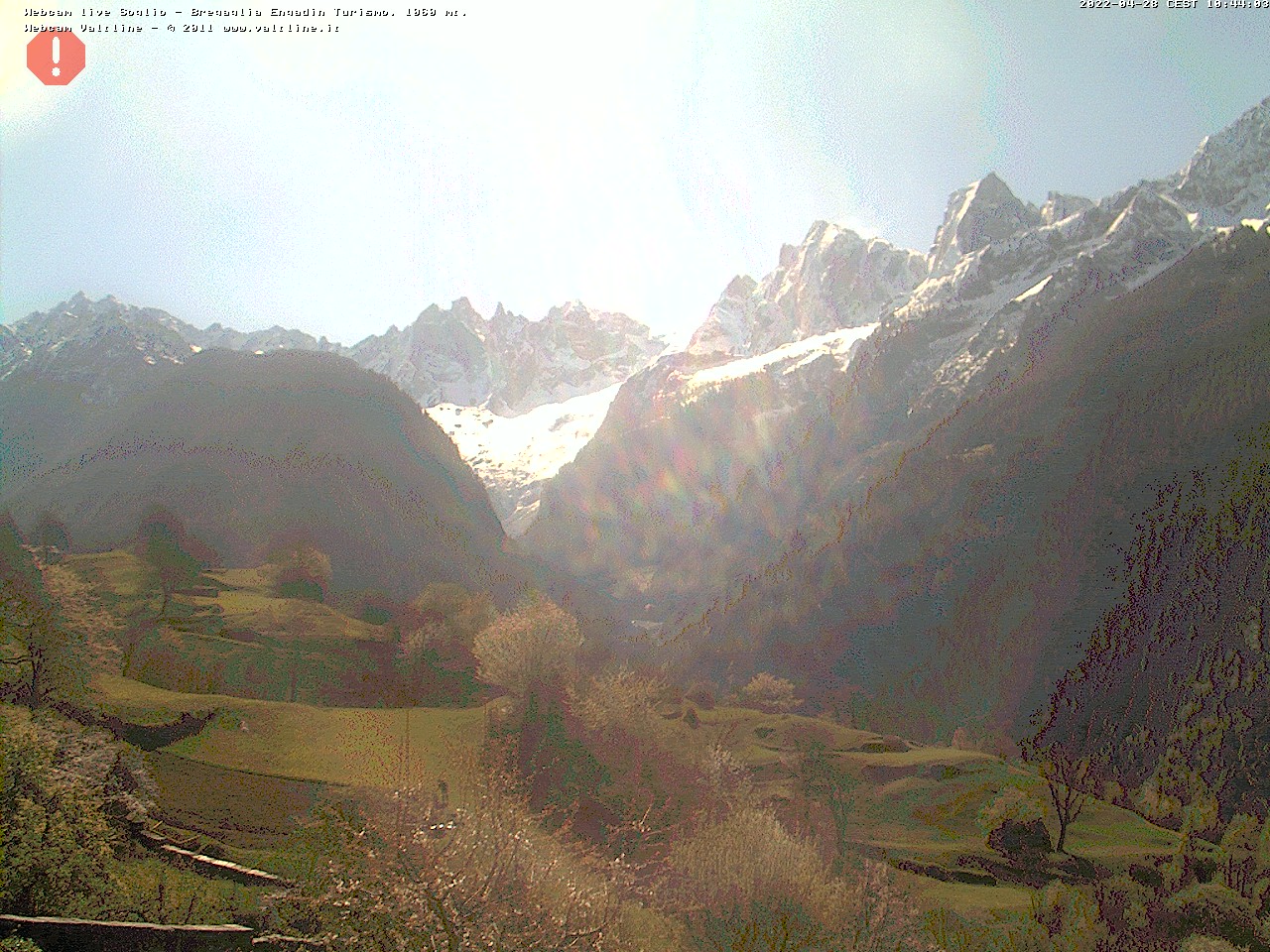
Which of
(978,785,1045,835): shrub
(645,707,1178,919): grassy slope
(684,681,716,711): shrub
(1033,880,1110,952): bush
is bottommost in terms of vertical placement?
(684,681,716,711): shrub

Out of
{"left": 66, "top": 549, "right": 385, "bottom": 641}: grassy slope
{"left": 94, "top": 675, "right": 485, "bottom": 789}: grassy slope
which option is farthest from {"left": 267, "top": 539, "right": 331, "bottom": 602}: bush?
{"left": 94, "top": 675, "right": 485, "bottom": 789}: grassy slope

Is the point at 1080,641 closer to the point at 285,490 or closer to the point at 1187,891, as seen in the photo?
the point at 1187,891

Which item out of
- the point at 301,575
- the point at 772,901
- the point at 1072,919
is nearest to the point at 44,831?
the point at 772,901

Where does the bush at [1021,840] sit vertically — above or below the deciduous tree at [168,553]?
below

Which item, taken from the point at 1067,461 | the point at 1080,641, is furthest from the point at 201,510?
the point at 1067,461

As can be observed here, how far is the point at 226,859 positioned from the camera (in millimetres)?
30469

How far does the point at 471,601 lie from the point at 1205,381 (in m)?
172

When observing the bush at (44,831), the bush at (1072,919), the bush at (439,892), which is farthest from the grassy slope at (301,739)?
the bush at (1072,919)

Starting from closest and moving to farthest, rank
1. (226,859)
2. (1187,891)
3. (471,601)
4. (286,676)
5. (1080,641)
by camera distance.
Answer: (226,859), (1187,891), (286,676), (471,601), (1080,641)

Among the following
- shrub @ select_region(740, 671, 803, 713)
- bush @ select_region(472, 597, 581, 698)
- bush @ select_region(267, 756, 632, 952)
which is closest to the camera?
bush @ select_region(267, 756, 632, 952)

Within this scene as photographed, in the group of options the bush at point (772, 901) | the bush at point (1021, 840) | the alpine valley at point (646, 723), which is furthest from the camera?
the bush at point (1021, 840)

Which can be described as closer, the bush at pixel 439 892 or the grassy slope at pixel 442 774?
the bush at pixel 439 892

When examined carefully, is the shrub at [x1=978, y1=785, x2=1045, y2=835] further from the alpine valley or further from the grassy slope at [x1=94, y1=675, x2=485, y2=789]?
the grassy slope at [x1=94, y1=675, x2=485, y2=789]

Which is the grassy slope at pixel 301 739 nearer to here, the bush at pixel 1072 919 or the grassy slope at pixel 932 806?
the grassy slope at pixel 932 806
